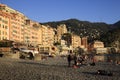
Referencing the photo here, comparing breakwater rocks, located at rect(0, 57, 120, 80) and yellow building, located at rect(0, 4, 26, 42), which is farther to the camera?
yellow building, located at rect(0, 4, 26, 42)

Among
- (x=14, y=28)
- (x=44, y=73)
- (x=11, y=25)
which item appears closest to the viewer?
(x=44, y=73)

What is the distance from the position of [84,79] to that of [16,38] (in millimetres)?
95354

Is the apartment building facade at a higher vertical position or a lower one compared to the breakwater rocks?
higher

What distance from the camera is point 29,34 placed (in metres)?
142

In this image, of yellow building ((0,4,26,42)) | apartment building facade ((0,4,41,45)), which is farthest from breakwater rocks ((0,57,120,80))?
yellow building ((0,4,26,42))

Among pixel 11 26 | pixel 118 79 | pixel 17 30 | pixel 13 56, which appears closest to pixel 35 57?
pixel 13 56

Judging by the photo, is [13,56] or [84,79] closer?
[84,79]

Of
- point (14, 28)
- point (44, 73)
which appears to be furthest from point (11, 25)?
point (44, 73)

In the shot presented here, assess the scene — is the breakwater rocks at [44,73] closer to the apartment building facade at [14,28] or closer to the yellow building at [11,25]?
the apartment building facade at [14,28]

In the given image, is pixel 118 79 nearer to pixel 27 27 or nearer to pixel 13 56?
pixel 13 56

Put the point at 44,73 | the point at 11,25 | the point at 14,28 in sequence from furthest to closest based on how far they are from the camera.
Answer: the point at 14,28 < the point at 11,25 < the point at 44,73

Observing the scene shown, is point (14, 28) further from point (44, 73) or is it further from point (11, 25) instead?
point (44, 73)

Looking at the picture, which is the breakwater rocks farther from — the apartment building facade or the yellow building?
the yellow building

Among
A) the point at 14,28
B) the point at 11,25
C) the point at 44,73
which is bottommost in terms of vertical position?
the point at 44,73
